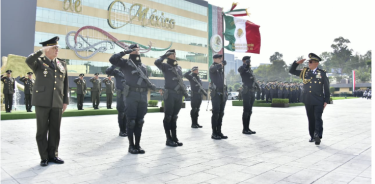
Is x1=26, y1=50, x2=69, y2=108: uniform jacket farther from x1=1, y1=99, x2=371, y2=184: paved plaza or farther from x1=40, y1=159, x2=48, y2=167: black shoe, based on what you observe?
x1=1, y1=99, x2=371, y2=184: paved plaza

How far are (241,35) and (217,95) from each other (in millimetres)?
4715

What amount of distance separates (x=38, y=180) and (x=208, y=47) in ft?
157

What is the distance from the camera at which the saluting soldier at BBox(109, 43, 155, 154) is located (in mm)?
5387

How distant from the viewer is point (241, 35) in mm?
10961

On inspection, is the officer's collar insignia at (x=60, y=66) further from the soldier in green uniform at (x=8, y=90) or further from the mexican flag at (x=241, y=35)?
the soldier in green uniform at (x=8, y=90)

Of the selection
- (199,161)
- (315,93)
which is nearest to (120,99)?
(199,161)

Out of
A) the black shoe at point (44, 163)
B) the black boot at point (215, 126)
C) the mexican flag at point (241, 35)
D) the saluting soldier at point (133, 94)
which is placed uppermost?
the mexican flag at point (241, 35)

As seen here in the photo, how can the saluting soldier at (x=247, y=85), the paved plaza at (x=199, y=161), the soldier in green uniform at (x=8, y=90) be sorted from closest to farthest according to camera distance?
the paved plaza at (x=199, y=161), the saluting soldier at (x=247, y=85), the soldier in green uniform at (x=8, y=90)

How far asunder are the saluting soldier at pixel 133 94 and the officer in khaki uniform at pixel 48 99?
3.42ft

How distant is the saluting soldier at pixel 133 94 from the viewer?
17.7 ft

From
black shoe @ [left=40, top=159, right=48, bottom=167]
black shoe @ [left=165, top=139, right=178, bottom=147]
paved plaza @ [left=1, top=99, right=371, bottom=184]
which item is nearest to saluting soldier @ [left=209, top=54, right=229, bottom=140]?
paved plaza @ [left=1, top=99, right=371, bottom=184]

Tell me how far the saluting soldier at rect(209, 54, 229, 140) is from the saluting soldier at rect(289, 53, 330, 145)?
6.22 feet

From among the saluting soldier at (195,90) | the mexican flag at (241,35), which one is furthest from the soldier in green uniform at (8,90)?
the mexican flag at (241,35)

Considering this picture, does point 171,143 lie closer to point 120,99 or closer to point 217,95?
point 217,95
